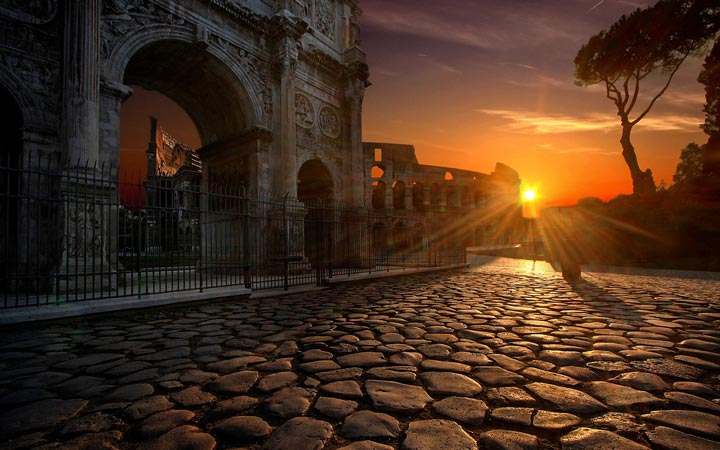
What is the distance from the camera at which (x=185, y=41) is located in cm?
870

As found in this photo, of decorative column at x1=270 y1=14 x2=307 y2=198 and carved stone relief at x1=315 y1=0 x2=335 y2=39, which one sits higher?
carved stone relief at x1=315 y1=0 x2=335 y2=39

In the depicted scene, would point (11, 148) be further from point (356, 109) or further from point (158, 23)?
point (356, 109)

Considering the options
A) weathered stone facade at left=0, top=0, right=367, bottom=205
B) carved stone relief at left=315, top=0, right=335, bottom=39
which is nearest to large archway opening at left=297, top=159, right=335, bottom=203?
weathered stone facade at left=0, top=0, right=367, bottom=205

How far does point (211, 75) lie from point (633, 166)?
23.9 m

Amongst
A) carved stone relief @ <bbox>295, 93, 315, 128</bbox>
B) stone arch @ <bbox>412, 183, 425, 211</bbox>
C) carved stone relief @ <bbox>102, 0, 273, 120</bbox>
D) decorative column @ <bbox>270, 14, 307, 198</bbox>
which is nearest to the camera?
carved stone relief @ <bbox>102, 0, 273, 120</bbox>

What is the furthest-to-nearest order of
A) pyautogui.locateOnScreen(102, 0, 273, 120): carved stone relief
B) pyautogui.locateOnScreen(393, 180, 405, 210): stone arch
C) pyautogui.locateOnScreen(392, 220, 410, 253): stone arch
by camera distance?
pyautogui.locateOnScreen(393, 180, 405, 210): stone arch < pyautogui.locateOnScreen(392, 220, 410, 253): stone arch < pyautogui.locateOnScreen(102, 0, 273, 120): carved stone relief

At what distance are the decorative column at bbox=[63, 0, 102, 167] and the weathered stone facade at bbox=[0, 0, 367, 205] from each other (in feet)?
0.06

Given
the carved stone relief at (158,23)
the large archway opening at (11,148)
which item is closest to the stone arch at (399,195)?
the carved stone relief at (158,23)

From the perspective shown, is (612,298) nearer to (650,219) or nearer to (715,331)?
(715,331)

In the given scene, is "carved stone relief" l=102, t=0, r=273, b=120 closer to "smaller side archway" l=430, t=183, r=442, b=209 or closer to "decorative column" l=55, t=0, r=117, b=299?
"decorative column" l=55, t=0, r=117, b=299

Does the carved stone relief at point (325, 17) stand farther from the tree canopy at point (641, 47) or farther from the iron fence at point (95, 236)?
the tree canopy at point (641, 47)

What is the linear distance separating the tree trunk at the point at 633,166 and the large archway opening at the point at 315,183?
1917 centimetres

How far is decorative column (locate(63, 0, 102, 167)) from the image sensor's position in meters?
6.19

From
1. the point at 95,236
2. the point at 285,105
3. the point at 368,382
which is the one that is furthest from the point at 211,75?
the point at 368,382
